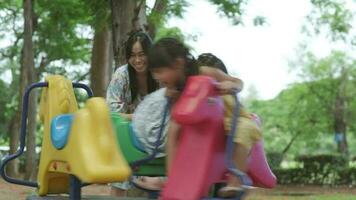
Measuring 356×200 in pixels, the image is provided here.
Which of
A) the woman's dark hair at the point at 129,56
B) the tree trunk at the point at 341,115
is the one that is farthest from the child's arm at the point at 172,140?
the tree trunk at the point at 341,115

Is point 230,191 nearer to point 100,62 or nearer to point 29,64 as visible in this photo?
point 29,64

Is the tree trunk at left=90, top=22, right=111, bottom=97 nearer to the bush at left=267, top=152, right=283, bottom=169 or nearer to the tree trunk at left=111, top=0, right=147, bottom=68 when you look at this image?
the bush at left=267, top=152, right=283, bottom=169

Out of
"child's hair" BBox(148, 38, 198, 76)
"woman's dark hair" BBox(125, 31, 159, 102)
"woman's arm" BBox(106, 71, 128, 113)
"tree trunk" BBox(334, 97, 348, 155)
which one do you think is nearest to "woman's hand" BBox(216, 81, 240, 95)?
"child's hair" BBox(148, 38, 198, 76)

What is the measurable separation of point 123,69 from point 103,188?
9258 millimetres

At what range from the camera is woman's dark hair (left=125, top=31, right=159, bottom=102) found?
3.94 meters

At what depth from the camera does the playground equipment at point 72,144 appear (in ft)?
9.47

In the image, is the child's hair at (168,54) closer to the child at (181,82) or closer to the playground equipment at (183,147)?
the child at (181,82)

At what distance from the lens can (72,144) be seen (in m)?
3.09

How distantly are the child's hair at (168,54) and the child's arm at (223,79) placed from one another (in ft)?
0.50

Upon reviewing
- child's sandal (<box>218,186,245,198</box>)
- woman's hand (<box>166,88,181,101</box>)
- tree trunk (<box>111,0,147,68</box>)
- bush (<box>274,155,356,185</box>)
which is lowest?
bush (<box>274,155,356,185</box>)

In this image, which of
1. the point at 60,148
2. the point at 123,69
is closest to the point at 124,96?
the point at 123,69

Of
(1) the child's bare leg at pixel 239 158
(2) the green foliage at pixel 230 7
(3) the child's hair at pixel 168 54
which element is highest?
(2) the green foliage at pixel 230 7

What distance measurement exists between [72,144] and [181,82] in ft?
2.04

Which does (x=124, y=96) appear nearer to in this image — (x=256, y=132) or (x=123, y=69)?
(x=123, y=69)
